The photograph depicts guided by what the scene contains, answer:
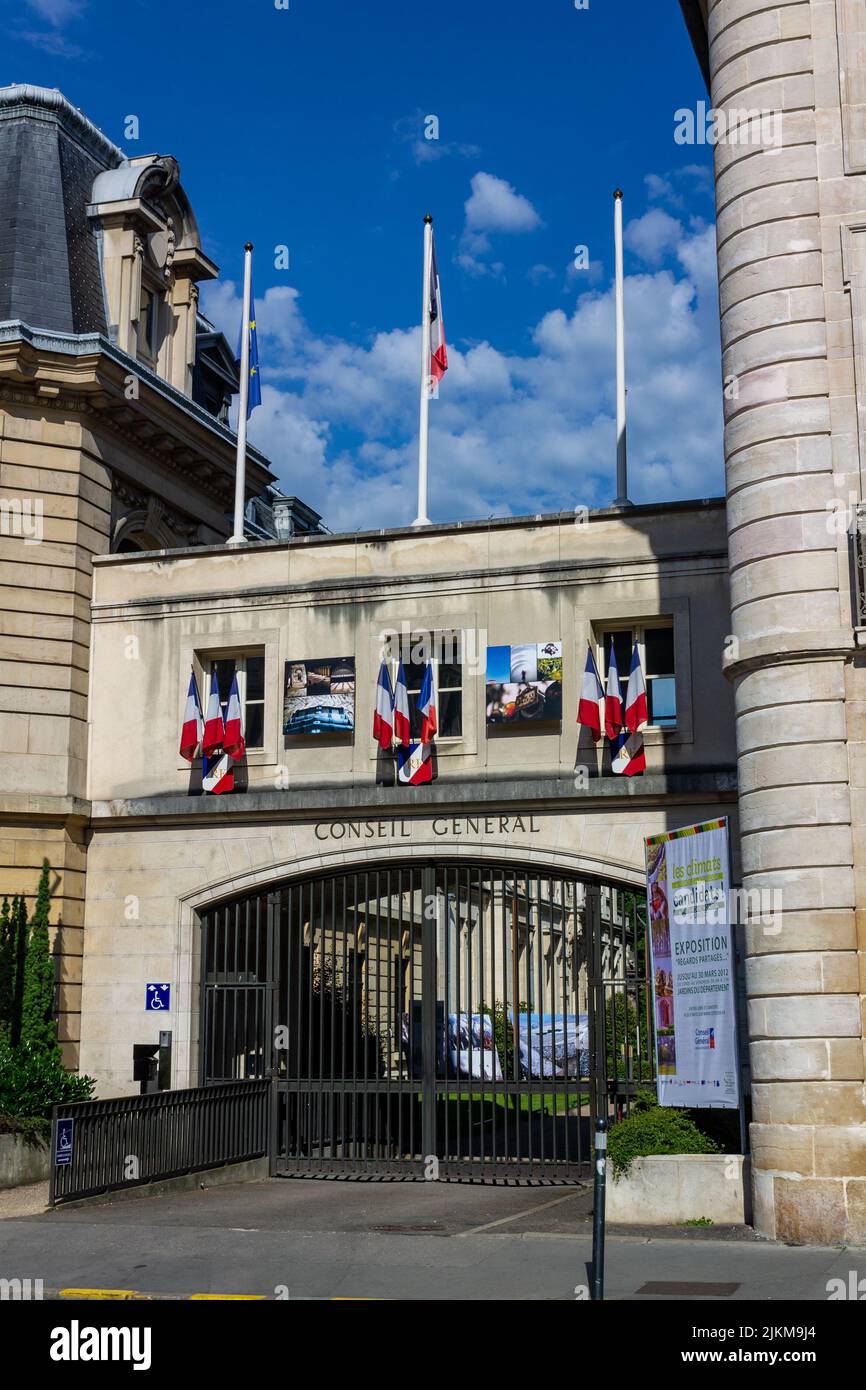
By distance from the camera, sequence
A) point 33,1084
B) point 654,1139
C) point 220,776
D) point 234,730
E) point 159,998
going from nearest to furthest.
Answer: point 654,1139
point 33,1084
point 159,998
point 234,730
point 220,776

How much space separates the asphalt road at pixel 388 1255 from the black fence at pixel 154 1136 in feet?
1.42

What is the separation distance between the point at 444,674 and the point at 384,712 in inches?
43.1

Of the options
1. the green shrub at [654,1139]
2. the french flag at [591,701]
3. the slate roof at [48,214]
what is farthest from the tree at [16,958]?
the green shrub at [654,1139]

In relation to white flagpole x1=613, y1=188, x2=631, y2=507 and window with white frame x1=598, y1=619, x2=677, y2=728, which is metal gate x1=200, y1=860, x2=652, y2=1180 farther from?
white flagpole x1=613, y1=188, x2=631, y2=507

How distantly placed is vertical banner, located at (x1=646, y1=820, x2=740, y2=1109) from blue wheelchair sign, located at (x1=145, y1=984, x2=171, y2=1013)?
8766 millimetres

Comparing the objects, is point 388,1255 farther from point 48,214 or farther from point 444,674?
point 48,214

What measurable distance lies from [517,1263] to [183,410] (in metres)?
17.8

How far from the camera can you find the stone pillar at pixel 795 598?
14820 mm

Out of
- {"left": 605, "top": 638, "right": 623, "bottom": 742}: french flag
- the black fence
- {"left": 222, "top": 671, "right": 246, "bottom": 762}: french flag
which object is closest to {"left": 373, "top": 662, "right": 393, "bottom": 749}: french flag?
{"left": 222, "top": 671, "right": 246, "bottom": 762}: french flag

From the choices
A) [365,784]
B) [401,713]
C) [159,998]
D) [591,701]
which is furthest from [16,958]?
[591,701]

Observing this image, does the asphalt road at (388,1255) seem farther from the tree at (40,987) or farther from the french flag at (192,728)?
the french flag at (192,728)

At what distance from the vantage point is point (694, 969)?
1688cm

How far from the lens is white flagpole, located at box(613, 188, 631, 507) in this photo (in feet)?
80.5
